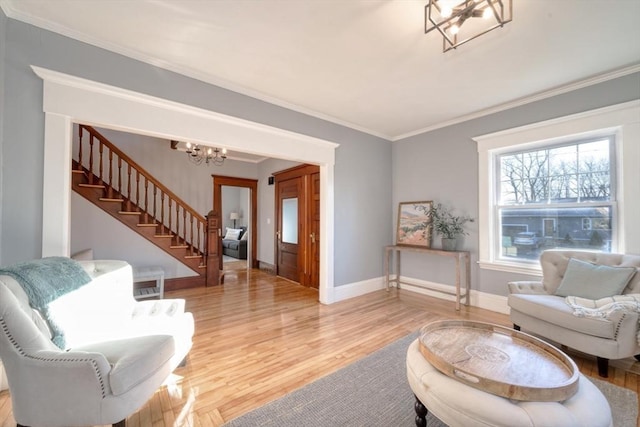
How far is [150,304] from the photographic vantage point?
2268mm

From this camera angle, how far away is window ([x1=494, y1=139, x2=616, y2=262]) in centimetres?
287

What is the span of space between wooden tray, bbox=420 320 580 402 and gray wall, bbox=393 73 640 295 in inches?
84.2

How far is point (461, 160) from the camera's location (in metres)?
3.90

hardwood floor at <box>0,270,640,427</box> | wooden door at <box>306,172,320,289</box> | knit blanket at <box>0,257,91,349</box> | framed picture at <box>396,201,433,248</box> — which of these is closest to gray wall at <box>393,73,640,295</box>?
framed picture at <box>396,201,433,248</box>

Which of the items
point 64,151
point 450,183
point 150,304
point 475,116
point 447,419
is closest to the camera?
point 447,419

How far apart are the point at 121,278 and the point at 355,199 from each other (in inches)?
126

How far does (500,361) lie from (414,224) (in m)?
3.08

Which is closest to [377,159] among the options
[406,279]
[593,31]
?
[406,279]

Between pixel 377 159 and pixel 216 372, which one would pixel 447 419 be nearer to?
pixel 216 372

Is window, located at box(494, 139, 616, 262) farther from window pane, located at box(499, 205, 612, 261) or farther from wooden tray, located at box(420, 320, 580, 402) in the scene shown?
wooden tray, located at box(420, 320, 580, 402)

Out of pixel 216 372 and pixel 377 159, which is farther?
pixel 377 159

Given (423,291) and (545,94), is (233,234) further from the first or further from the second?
(545,94)

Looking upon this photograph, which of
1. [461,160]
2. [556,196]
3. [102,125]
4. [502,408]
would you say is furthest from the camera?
[461,160]

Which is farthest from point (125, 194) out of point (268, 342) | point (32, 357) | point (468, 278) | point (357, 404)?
point (468, 278)
